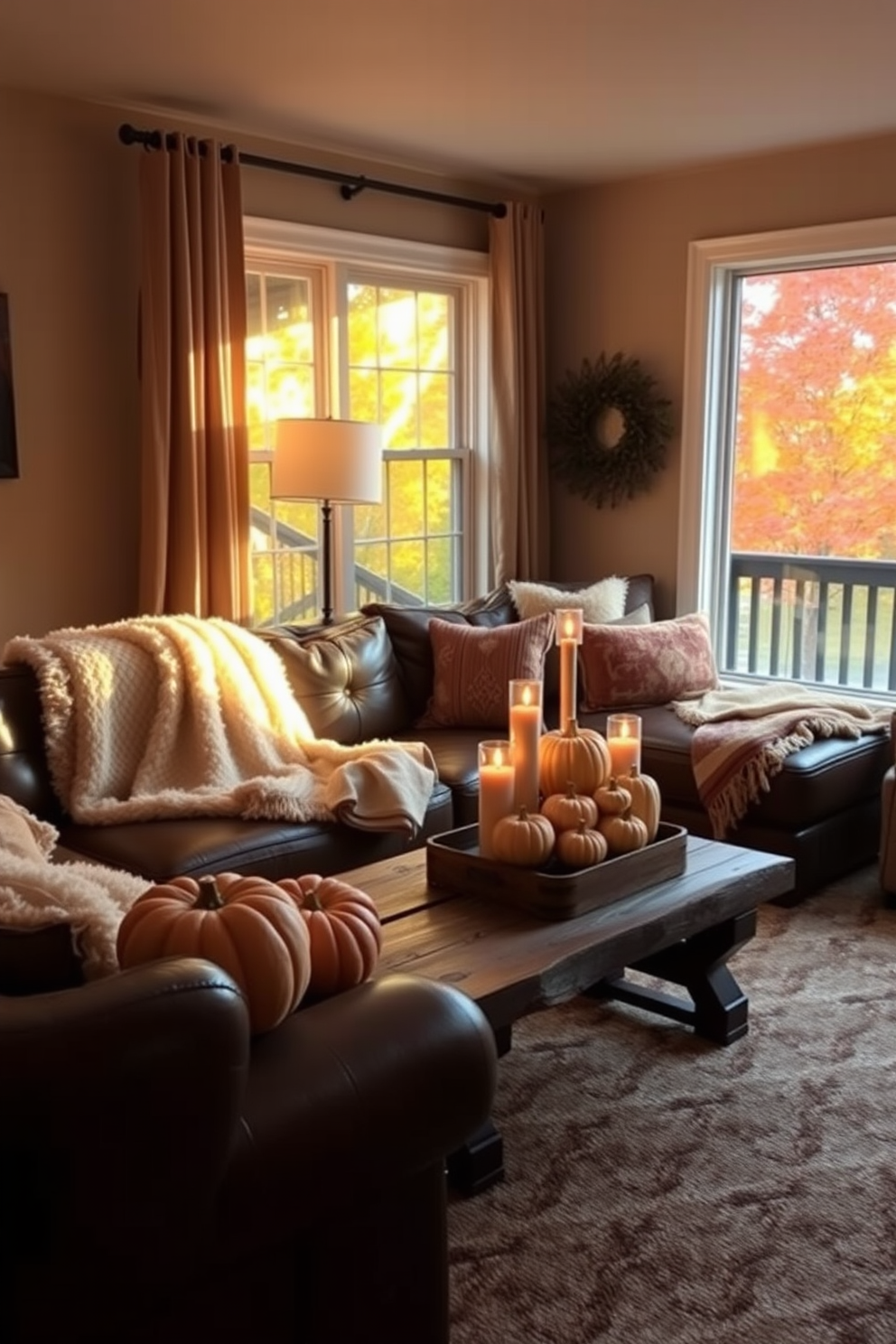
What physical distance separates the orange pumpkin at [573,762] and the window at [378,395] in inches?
90.0

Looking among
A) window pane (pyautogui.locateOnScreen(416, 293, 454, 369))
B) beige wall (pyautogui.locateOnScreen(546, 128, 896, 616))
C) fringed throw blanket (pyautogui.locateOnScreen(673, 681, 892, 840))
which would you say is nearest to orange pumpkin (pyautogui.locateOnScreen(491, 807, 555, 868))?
fringed throw blanket (pyautogui.locateOnScreen(673, 681, 892, 840))

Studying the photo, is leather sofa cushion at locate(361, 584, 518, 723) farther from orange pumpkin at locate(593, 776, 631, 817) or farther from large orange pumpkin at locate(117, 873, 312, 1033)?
large orange pumpkin at locate(117, 873, 312, 1033)

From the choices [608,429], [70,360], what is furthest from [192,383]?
[608,429]

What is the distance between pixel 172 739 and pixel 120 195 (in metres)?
1.96

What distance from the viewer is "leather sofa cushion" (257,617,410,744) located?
12.1 ft

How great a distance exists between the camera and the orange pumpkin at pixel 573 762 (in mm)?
2576

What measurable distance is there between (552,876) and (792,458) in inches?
127

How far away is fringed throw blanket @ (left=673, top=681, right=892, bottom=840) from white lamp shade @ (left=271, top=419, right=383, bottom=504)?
1.40 m

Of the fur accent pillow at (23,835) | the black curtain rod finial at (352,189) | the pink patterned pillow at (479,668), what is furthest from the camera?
the black curtain rod finial at (352,189)

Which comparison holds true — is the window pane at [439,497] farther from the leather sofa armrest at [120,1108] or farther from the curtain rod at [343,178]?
the leather sofa armrest at [120,1108]

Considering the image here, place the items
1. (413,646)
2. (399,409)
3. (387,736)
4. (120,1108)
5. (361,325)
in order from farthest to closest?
(399,409) → (361,325) → (413,646) → (387,736) → (120,1108)

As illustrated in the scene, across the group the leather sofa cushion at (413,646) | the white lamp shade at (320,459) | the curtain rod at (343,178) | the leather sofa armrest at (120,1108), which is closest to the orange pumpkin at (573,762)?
the leather sofa armrest at (120,1108)

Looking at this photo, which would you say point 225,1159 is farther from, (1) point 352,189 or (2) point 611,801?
(1) point 352,189

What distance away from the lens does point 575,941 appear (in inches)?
89.4
